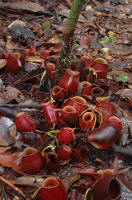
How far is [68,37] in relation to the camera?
2584 millimetres

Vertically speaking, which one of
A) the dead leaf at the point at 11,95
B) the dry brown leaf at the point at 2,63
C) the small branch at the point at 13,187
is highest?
the dry brown leaf at the point at 2,63

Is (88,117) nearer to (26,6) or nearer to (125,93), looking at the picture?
(125,93)

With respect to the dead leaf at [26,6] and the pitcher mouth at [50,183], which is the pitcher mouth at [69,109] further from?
the dead leaf at [26,6]

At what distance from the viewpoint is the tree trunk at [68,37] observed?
2.43 m

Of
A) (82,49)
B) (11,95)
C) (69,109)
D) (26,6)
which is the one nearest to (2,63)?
(11,95)

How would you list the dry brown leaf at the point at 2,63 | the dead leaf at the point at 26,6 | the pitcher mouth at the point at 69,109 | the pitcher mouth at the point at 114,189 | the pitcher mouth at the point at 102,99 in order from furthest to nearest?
1. the dead leaf at the point at 26,6
2. the dry brown leaf at the point at 2,63
3. the pitcher mouth at the point at 102,99
4. the pitcher mouth at the point at 69,109
5. the pitcher mouth at the point at 114,189

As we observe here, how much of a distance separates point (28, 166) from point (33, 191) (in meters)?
0.21

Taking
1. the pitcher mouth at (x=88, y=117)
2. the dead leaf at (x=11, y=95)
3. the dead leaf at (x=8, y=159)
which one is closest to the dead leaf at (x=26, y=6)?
the dead leaf at (x=11, y=95)

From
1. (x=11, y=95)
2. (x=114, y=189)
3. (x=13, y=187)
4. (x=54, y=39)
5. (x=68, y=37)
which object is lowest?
(x=13, y=187)

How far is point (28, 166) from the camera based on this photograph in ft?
6.27

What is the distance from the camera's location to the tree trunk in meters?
2.43

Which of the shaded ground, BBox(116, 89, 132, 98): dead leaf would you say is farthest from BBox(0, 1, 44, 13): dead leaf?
BBox(116, 89, 132, 98): dead leaf

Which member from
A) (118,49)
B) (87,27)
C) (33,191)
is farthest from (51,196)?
(87,27)

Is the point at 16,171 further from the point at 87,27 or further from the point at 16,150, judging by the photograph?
the point at 87,27
